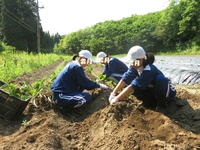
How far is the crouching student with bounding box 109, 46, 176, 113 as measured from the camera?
3.08m

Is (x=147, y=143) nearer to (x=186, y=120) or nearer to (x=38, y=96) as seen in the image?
(x=186, y=120)

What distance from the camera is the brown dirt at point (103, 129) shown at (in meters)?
2.21

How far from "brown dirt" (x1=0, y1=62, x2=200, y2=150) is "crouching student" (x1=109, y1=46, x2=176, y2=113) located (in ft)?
0.86

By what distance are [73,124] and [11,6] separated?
127 ft

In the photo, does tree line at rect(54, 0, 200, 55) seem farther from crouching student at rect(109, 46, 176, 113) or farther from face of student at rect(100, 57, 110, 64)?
crouching student at rect(109, 46, 176, 113)

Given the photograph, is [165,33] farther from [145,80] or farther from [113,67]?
[145,80]

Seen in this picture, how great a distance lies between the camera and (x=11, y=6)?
3628cm

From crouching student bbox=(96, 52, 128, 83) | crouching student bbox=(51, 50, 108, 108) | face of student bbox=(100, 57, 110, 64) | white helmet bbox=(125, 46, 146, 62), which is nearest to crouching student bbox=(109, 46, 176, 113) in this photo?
white helmet bbox=(125, 46, 146, 62)

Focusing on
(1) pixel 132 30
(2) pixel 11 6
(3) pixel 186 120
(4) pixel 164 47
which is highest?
(2) pixel 11 6

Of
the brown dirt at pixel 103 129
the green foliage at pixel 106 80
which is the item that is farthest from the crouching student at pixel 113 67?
the brown dirt at pixel 103 129

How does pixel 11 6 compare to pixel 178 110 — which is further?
pixel 11 6

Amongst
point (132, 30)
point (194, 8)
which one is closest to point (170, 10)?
point (194, 8)

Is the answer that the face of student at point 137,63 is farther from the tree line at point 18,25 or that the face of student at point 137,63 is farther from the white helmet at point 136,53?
the tree line at point 18,25

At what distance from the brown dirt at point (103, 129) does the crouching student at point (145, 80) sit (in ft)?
0.86
